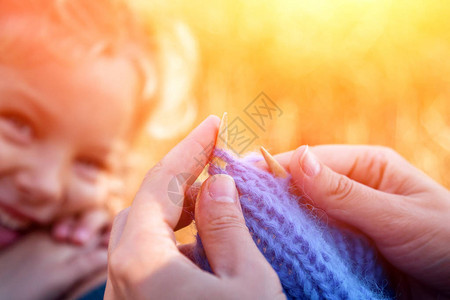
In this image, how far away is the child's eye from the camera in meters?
1.05

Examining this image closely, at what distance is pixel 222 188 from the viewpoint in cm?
55

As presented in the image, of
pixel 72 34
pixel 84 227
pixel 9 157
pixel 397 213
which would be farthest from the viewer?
pixel 84 227

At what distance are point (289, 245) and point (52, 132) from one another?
89 centimetres

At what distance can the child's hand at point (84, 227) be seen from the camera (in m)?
1.24

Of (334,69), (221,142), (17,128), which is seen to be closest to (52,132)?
Result: (17,128)

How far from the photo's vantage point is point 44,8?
1.14 meters

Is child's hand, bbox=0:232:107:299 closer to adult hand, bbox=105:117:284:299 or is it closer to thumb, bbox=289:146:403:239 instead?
adult hand, bbox=105:117:284:299

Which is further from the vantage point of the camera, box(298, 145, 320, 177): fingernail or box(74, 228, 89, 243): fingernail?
box(74, 228, 89, 243): fingernail

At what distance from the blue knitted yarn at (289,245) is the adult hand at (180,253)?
5cm

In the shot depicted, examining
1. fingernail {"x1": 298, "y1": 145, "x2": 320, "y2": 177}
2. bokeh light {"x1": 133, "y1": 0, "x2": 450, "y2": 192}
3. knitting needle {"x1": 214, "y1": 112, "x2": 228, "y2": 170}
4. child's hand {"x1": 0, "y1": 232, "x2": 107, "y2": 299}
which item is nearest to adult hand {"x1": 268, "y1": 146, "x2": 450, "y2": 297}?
fingernail {"x1": 298, "y1": 145, "x2": 320, "y2": 177}

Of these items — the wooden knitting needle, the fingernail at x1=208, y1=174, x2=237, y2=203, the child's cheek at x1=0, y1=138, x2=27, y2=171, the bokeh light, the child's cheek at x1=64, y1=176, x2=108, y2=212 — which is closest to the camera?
the fingernail at x1=208, y1=174, x2=237, y2=203

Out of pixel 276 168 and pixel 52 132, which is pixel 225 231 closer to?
pixel 276 168

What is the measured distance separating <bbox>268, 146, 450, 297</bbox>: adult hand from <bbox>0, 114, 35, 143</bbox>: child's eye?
862 mm

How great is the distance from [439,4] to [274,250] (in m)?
1.86
